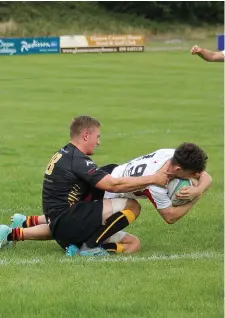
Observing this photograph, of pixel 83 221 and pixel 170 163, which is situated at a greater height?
pixel 170 163

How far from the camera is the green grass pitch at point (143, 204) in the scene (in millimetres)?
6520

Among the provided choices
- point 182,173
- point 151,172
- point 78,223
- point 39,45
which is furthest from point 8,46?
point 182,173

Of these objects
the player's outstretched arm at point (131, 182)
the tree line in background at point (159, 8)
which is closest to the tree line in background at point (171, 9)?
the tree line in background at point (159, 8)

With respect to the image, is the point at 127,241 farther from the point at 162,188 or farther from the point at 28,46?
the point at 28,46

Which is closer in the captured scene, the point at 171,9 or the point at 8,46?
the point at 8,46

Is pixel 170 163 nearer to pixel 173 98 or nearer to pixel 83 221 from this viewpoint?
pixel 83 221

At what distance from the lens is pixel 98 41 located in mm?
56781

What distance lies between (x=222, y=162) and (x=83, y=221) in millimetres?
6772

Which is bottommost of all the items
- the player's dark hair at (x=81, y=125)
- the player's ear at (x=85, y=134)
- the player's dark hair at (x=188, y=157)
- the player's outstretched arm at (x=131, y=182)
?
the player's outstretched arm at (x=131, y=182)

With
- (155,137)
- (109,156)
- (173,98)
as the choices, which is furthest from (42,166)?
(173,98)

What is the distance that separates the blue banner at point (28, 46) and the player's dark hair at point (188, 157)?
140 feet

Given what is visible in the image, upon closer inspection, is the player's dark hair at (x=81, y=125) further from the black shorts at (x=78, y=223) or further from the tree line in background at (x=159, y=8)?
the tree line in background at (x=159, y=8)

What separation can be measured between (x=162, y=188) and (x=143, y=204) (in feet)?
9.71

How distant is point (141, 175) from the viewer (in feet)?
26.4
